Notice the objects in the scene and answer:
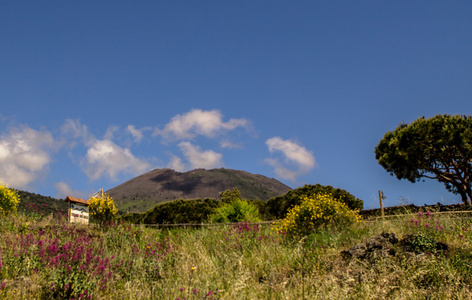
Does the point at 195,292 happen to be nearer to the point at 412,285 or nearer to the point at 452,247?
the point at 412,285

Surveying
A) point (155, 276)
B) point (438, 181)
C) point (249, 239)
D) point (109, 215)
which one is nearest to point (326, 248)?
point (249, 239)

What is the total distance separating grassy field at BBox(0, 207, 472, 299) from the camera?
5.25m

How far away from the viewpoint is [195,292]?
15.4 feet

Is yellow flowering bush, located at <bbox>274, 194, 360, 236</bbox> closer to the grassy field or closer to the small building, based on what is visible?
the grassy field

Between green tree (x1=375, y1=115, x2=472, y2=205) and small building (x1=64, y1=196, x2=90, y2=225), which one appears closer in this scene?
small building (x1=64, y1=196, x2=90, y2=225)

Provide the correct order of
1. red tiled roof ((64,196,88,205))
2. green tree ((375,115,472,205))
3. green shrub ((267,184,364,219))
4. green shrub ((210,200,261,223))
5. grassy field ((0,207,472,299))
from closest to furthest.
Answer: grassy field ((0,207,472,299)), green shrub ((210,200,261,223)), red tiled roof ((64,196,88,205)), green shrub ((267,184,364,219)), green tree ((375,115,472,205))

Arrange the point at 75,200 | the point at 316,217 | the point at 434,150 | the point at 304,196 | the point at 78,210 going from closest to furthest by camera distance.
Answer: the point at 316,217 < the point at 75,200 < the point at 78,210 < the point at 304,196 < the point at 434,150

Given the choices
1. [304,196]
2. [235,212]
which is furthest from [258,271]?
[304,196]

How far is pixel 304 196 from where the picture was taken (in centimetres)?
1697

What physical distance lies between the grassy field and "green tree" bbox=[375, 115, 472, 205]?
1433 centimetres

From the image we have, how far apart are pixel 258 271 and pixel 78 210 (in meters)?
11.8

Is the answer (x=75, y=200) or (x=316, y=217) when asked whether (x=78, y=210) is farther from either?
(x=316, y=217)

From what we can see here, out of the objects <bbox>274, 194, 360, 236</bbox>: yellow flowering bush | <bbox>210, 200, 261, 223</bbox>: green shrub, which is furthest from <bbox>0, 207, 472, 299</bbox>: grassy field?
<bbox>210, 200, 261, 223</bbox>: green shrub

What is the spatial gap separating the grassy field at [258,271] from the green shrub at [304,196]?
8.58 m
